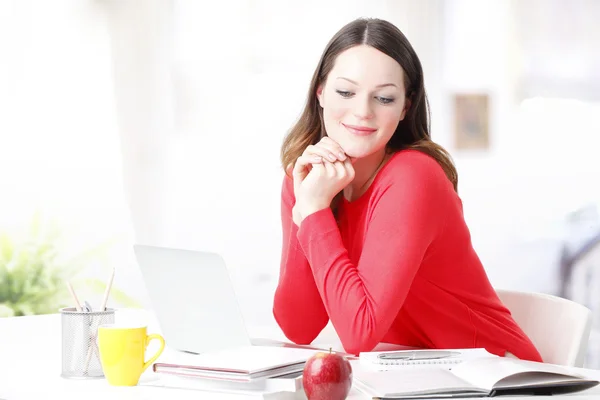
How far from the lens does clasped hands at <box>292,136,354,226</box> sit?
175 cm

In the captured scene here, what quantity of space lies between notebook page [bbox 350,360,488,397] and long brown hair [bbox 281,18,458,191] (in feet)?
2.20

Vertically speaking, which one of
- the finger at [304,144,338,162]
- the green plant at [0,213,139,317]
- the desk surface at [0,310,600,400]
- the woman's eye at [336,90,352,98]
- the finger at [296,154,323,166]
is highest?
the woman's eye at [336,90,352,98]

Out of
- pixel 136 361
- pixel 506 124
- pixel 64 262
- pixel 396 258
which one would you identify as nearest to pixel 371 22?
pixel 396 258

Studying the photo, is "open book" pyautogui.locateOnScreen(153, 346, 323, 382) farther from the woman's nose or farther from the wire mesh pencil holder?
the woman's nose

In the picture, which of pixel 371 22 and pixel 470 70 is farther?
pixel 470 70

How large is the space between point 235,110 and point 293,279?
295 cm

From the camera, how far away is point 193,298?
1533mm

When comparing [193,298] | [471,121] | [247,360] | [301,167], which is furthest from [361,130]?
[471,121]

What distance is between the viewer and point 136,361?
1.27 metres

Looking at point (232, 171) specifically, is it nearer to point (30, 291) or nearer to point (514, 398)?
point (30, 291)

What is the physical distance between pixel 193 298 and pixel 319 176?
0.40 metres

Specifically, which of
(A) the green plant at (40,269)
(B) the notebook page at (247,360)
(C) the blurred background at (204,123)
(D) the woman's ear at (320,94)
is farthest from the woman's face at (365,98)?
(A) the green plant at (40,269)

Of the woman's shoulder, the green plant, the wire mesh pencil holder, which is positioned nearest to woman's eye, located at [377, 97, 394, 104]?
the woman's shoulder

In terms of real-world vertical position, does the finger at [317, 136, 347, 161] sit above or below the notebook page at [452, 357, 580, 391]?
above
